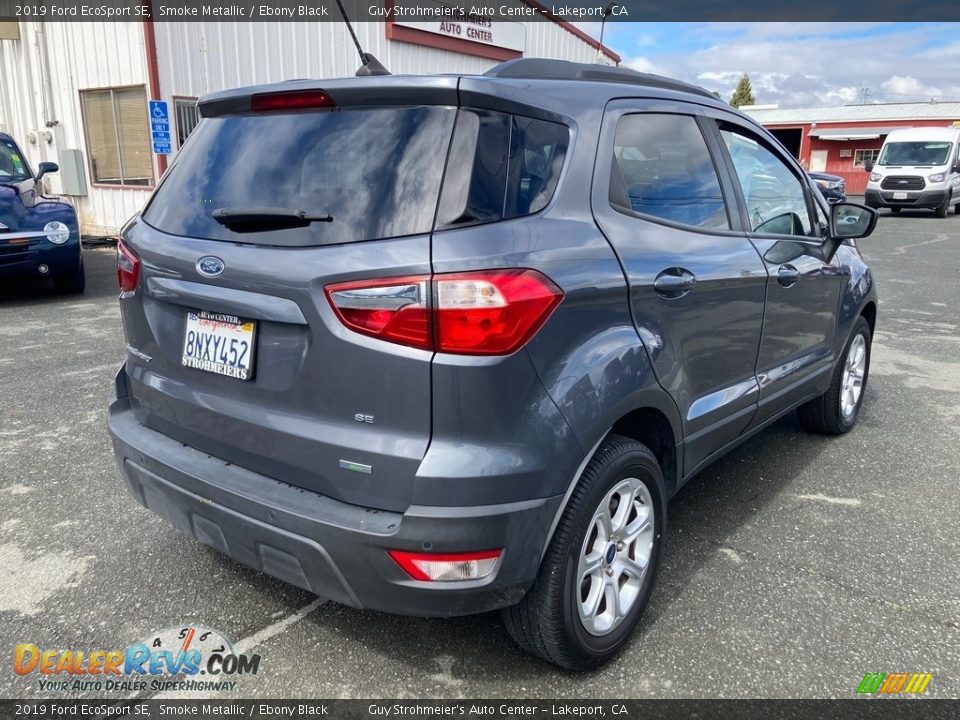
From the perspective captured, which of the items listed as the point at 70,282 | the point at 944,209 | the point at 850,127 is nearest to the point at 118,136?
the point at 70,282

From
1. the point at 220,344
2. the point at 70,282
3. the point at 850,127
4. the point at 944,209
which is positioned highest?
the point at 850,127

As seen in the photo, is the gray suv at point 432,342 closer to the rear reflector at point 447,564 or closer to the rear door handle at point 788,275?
the rear reflector at point 447,564

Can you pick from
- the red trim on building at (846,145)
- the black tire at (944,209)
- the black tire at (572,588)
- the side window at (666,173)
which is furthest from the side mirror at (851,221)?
the red trim on building at (846,145)

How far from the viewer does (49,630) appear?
2.64m

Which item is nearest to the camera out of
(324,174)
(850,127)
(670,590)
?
(324,174)

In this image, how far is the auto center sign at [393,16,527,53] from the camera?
16.7 metres

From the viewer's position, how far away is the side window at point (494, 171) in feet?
6.73

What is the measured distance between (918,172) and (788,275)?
21077 millimetres

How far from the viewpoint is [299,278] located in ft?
6.86

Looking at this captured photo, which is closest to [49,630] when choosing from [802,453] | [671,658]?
[671,658]

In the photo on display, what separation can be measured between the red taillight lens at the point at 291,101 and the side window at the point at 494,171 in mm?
475

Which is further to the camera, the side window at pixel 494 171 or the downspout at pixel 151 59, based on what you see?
the downspout at pixel 151 59

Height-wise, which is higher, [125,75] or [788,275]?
[125,75]

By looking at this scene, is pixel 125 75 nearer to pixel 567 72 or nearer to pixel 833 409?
pixel 567 72
